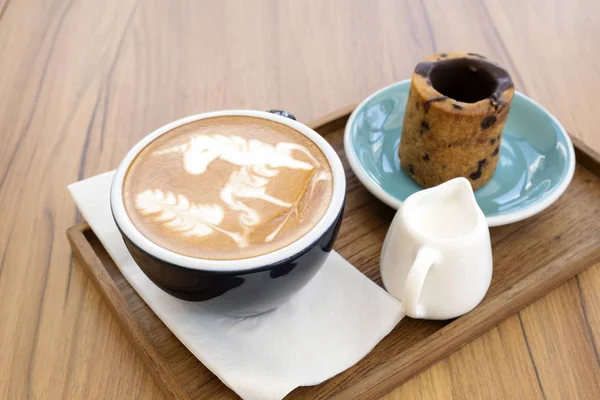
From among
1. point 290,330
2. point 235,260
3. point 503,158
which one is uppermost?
point 235,260

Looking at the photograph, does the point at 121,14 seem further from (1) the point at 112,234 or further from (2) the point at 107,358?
(2) the point at 107,358

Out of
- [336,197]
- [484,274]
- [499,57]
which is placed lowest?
[499,57]

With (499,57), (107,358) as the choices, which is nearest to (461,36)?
(499,57)

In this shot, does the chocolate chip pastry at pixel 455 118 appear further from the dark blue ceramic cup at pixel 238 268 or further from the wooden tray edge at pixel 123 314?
the wooden tray edge at pixel 123 314

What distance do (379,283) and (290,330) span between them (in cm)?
15

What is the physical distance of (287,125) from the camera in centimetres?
82

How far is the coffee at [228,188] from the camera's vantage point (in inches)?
27.1

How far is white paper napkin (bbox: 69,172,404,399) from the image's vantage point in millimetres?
728

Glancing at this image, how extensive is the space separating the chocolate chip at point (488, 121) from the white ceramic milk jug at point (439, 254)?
126 mm

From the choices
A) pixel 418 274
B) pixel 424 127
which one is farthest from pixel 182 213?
pixel 424 127

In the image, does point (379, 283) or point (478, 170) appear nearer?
point (379, 283)

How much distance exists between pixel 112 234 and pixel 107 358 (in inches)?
6.6

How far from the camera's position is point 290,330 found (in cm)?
78

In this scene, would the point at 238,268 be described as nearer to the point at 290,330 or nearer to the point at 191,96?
the point at 290,330
